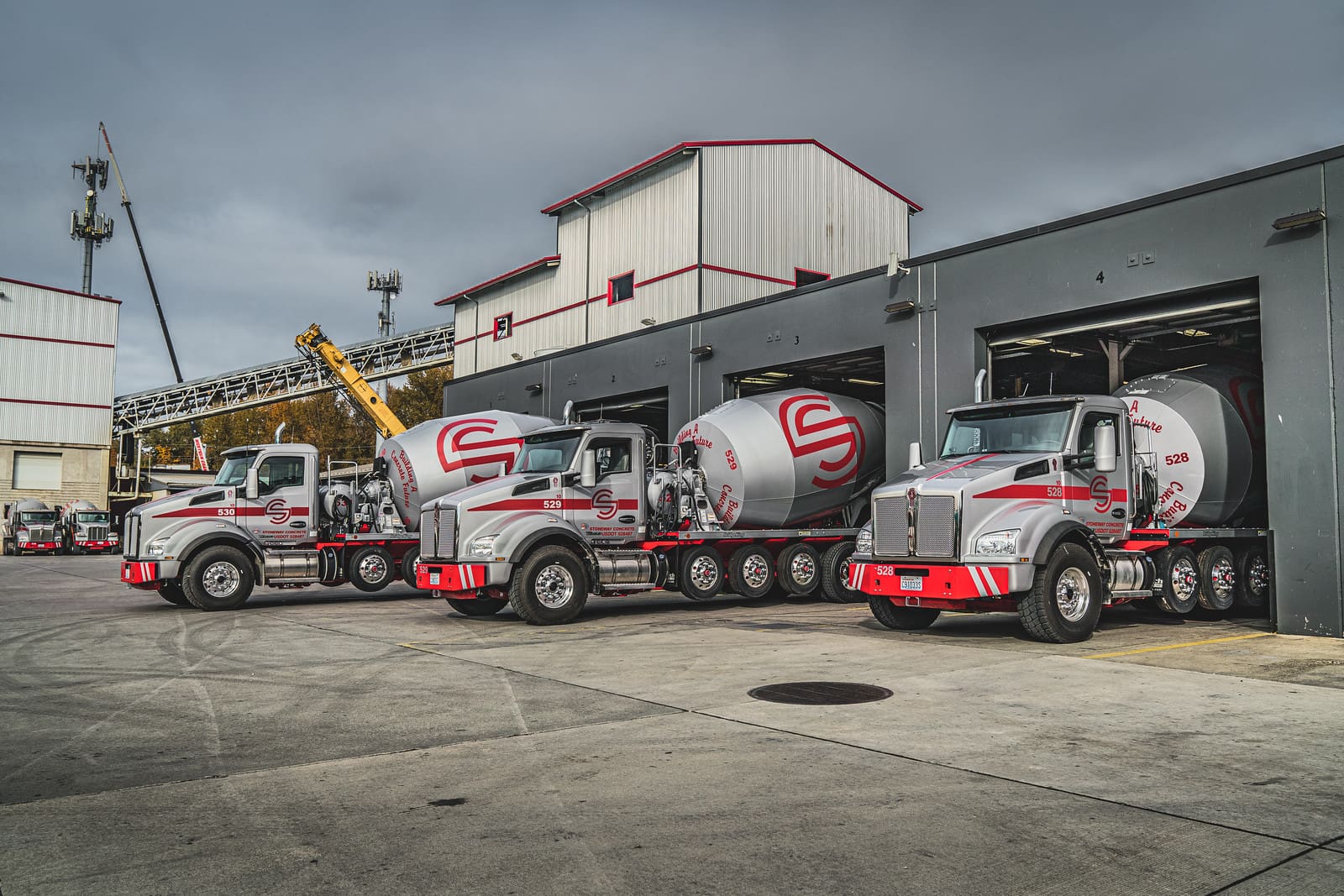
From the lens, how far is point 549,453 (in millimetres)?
14984

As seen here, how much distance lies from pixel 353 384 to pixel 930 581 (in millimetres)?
27382

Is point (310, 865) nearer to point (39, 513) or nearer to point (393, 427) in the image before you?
point (393, 427)

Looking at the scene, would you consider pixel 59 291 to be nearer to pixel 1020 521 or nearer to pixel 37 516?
pixel 37 516

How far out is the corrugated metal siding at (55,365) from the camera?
2037 inches

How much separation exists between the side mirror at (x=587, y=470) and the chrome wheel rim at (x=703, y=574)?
258 centimetres

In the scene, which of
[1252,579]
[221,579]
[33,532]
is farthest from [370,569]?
[33,532]

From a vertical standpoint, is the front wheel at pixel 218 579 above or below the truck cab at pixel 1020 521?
below

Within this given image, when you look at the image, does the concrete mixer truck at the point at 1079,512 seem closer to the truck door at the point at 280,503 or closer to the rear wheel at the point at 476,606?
the rear wheel at the point at 476,606

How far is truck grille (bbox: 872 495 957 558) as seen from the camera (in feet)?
36.6

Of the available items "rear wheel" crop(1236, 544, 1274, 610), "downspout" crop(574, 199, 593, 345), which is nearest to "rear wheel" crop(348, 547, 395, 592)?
"downspout" crop(574, 199, 593, 345)

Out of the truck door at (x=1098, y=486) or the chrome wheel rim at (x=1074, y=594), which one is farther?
the truck door at (x=1098, y=486)

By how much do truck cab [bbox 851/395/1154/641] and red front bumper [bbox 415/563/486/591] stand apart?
16.1ft

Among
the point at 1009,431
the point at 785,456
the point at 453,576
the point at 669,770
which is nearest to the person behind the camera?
the point at 669,770

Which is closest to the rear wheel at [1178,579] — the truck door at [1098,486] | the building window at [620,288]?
the truck door at [1098,486]
